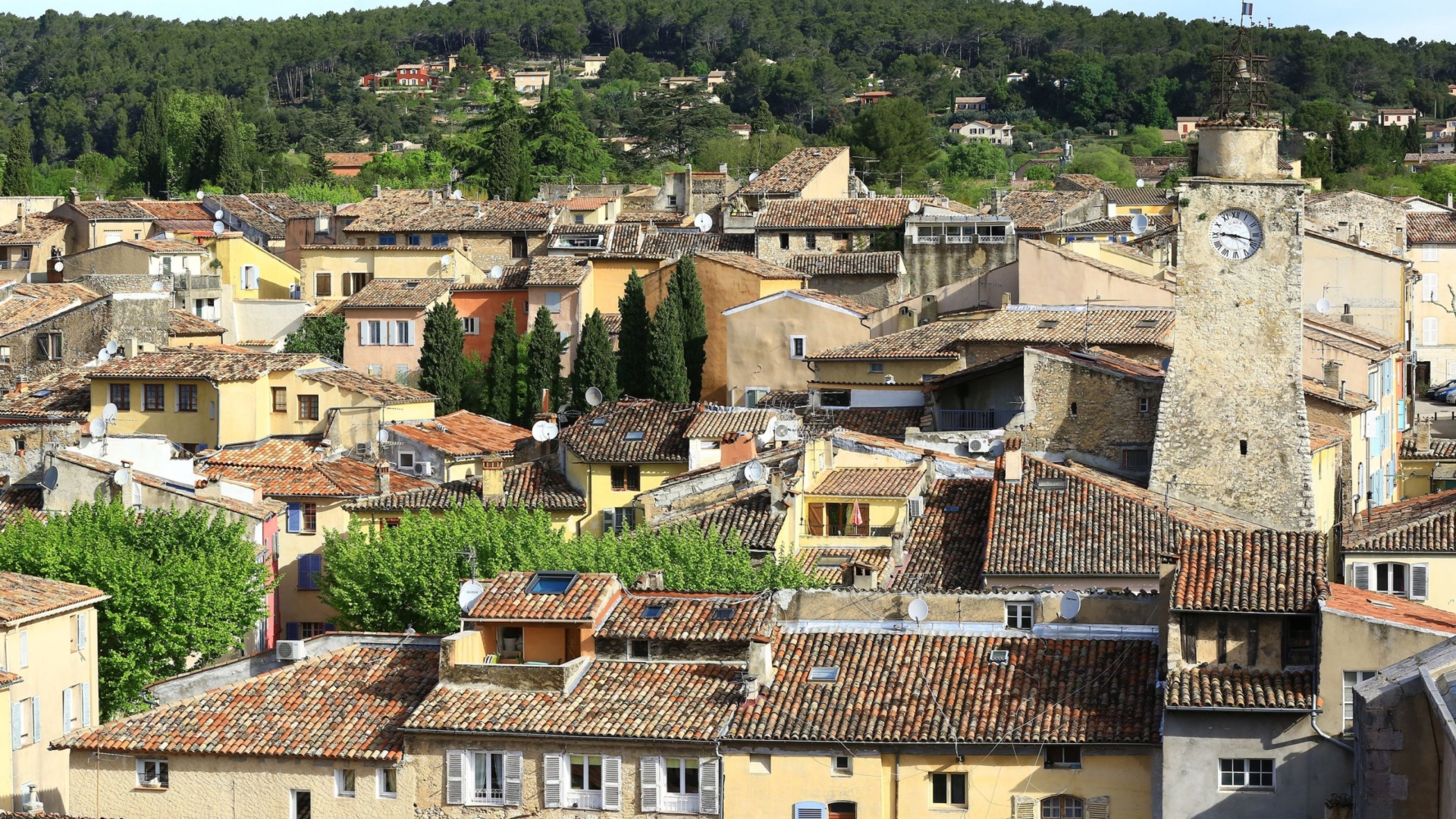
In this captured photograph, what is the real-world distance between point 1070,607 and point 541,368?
1411 inches

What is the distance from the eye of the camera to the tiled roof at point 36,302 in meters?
73.9

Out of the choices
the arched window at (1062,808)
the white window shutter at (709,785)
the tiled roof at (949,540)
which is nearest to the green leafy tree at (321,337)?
the tiled roof at (949,540)

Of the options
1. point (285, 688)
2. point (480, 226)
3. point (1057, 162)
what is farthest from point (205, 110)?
point (285, 688)

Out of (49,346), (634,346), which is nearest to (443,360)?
(634,346)

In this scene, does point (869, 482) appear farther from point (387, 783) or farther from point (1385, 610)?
point (387, 783)

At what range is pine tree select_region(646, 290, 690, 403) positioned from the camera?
66688mm

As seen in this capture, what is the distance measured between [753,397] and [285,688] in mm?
31045

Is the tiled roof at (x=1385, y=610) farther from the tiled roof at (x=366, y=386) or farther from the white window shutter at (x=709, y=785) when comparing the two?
the tiled roof at (x=366, y=386)

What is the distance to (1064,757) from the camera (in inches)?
1273

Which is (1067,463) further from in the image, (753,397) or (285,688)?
(285,688)

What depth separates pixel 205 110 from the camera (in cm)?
11975

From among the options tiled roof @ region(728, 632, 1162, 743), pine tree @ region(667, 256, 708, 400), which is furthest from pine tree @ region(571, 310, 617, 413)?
tiled roof @ region(728, 632, 1162, 743)

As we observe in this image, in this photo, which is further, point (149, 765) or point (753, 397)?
point (753, 397)

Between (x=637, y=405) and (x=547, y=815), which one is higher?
(x=637, y=405)
